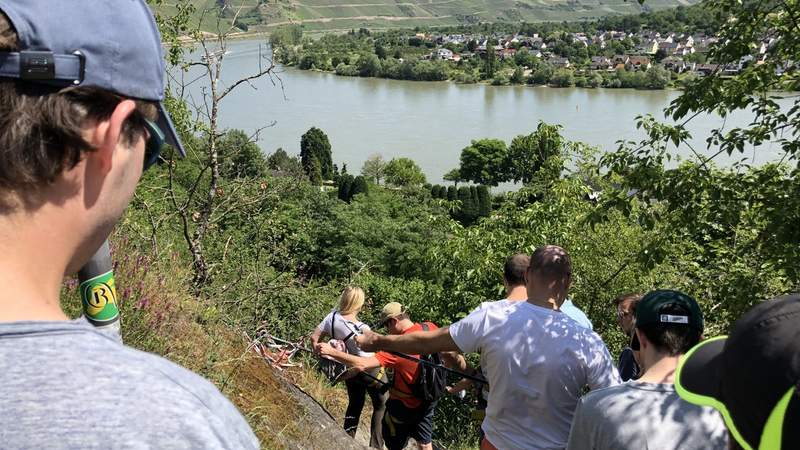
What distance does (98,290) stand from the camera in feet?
5.64

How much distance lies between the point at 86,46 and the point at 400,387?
11.9 feet

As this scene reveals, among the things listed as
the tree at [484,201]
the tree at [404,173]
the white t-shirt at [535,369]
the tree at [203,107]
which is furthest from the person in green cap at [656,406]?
the tree at [404,173]

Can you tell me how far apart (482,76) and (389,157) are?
1284 inches

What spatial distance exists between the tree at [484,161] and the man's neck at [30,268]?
152 feet

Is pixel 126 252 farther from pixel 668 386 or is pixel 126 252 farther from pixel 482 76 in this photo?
pixel 482 76

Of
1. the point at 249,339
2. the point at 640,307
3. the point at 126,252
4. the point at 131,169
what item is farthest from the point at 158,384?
the point at 249,339

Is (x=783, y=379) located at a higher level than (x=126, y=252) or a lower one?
higher

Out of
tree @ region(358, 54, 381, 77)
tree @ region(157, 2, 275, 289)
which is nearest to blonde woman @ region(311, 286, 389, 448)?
tree @ region(157, 2, 275, 289)

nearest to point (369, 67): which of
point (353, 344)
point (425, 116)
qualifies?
point (425, 116)

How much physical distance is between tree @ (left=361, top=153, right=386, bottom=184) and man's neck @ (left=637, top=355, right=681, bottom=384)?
40.7 metres

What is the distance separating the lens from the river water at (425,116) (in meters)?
39.1

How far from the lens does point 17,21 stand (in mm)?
647

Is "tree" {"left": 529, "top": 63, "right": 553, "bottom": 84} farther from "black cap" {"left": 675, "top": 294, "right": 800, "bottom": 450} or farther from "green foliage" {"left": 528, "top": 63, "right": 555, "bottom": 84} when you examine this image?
"black cap" {"left": 675, "top": 294, "right": 800, "bottom": 450}

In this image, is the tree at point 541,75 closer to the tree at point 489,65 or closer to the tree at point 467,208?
the tree at point 489,65
